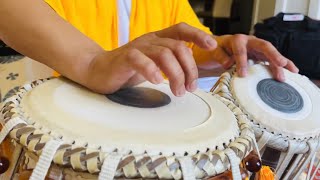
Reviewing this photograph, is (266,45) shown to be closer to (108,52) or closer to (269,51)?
(269,51)

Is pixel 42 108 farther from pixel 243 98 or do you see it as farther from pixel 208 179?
pixel 243 98

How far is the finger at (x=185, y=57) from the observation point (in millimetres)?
574

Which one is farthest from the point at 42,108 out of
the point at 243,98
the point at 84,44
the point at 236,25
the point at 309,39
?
the point at 236,25

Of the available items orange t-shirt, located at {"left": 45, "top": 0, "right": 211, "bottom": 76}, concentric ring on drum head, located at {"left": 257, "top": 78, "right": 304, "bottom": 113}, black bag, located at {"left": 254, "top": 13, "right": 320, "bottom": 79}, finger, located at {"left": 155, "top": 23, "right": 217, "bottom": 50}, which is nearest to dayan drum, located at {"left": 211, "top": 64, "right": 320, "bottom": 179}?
concentric ring on drum head, located at {"left": 257, "top": 78, "right": 304, "bottom": 113}

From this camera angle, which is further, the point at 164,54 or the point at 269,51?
the point at 269,51

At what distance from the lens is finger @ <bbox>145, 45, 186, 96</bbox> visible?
57 cm

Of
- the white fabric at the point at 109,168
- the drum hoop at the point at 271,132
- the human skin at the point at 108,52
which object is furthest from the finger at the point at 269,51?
the white fabric at the point at 109,168

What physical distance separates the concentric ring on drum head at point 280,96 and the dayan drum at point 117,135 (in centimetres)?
14

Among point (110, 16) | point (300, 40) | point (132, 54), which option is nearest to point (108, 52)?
point (132, 54)

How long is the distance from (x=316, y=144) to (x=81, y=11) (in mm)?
608

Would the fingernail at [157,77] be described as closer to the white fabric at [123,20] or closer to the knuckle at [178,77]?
the knuckle at [178,77]

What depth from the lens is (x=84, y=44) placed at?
683 millimetres

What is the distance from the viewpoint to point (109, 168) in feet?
1.60

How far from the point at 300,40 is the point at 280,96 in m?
2.08
